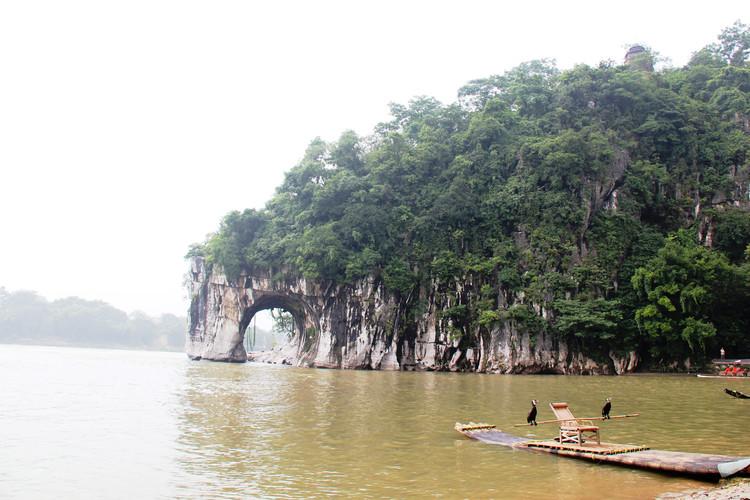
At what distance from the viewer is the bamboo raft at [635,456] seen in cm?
738

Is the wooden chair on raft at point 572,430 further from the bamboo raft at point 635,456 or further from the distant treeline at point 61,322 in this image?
the distant treeline at point 61,322

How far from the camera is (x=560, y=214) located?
31016 mm

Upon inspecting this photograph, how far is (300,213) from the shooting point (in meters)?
36.2

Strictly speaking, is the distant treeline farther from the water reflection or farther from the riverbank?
the riverbank

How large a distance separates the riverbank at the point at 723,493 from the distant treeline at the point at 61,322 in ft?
317

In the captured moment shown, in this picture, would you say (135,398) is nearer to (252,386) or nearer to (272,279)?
(252,386)

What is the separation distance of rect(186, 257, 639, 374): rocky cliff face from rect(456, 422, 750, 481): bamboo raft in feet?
65.9

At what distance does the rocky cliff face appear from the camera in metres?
29.9

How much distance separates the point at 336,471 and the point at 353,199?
27755 mm

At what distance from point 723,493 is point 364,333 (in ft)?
92.6

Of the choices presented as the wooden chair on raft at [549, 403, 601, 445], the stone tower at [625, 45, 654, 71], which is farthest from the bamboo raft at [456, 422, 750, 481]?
the stone tower at [625, 45, 654, 71]

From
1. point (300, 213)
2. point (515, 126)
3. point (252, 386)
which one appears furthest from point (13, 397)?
point (515, 126)

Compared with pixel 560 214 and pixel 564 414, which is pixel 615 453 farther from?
pixel 560 214

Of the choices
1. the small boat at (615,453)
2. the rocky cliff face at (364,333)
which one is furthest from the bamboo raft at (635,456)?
the rocky cliff face at (364,333)
